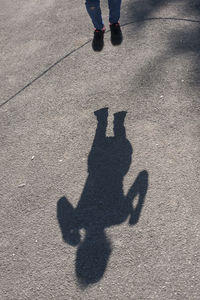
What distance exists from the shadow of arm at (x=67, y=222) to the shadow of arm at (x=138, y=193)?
1.80ft

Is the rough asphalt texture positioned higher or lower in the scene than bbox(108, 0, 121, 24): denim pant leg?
lower

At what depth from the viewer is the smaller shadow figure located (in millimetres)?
3602

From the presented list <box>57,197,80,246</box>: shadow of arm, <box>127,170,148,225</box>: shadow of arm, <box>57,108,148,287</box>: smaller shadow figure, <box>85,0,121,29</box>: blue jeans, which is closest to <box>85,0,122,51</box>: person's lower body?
<box>85,0,121,29</box>: blue jeans

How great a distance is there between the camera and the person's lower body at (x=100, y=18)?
528 centimetres

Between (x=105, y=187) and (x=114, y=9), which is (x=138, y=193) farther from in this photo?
(x=114, y=9)

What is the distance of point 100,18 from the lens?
5.47m

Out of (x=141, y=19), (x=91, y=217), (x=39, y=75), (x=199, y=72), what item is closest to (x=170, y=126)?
(x=199, y=72)

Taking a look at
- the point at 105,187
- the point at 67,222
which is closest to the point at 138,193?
the point at 105,187

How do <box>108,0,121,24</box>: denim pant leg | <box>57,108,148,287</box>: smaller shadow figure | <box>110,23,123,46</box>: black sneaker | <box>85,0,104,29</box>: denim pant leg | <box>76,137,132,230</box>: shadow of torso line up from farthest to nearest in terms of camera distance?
<box>110,23,123,46</box>: black sneaker < <box>108,0,121,24</box>: denim pant leg < <box>85,0,104,29</box>: denim pant leg < <box>76,137,132,230</box>: shadow of torso < <box>57,108,148,287</box>: smaller shadow figure

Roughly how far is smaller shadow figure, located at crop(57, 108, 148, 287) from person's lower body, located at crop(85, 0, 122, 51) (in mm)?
1653

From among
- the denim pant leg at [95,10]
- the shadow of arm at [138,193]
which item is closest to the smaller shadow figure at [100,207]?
the shadow of arm at [138,193]

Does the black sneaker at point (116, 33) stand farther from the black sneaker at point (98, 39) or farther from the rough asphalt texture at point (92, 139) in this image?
the rough asphalt texture at point (92, 139)

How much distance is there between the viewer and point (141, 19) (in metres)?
6.91

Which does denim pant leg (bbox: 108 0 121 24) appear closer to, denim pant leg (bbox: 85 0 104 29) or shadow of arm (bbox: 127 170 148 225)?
denim pant leg (bbox: 85 0 104 29)
